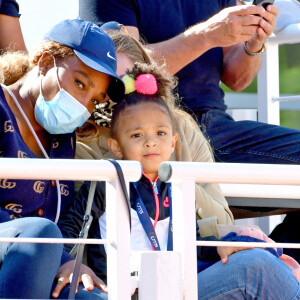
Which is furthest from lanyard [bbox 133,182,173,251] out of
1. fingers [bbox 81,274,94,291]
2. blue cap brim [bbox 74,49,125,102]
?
blue cap brim [bbox 74,49,125,102]

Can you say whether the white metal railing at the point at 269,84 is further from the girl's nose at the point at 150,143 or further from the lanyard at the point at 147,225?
the lanyard at the point at 147,225

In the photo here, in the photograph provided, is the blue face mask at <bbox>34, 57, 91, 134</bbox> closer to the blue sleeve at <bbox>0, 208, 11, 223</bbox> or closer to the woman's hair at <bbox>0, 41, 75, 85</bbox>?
the woman's hair at <bbox>0, 41, 75, 85</bbox>

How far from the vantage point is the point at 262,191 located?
3.26 metres

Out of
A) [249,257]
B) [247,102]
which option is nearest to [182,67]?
[249,257]

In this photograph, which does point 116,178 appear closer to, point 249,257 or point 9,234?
point 9,234

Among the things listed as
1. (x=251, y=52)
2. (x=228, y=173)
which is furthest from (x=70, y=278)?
(x=251, y=52)

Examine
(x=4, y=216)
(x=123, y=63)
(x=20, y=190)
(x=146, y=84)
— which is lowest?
(x=4, y=216)

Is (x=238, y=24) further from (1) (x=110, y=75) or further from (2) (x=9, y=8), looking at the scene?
(2) (x=9, y=8)

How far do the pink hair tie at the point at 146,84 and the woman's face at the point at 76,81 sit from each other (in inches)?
6.6

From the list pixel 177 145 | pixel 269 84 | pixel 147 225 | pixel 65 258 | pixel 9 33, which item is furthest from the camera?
pixel 269 84

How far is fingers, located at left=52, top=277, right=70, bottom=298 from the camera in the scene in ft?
7.16

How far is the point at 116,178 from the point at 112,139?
1031 mm

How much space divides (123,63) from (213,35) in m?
0.46

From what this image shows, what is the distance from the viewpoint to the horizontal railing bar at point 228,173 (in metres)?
1.97
